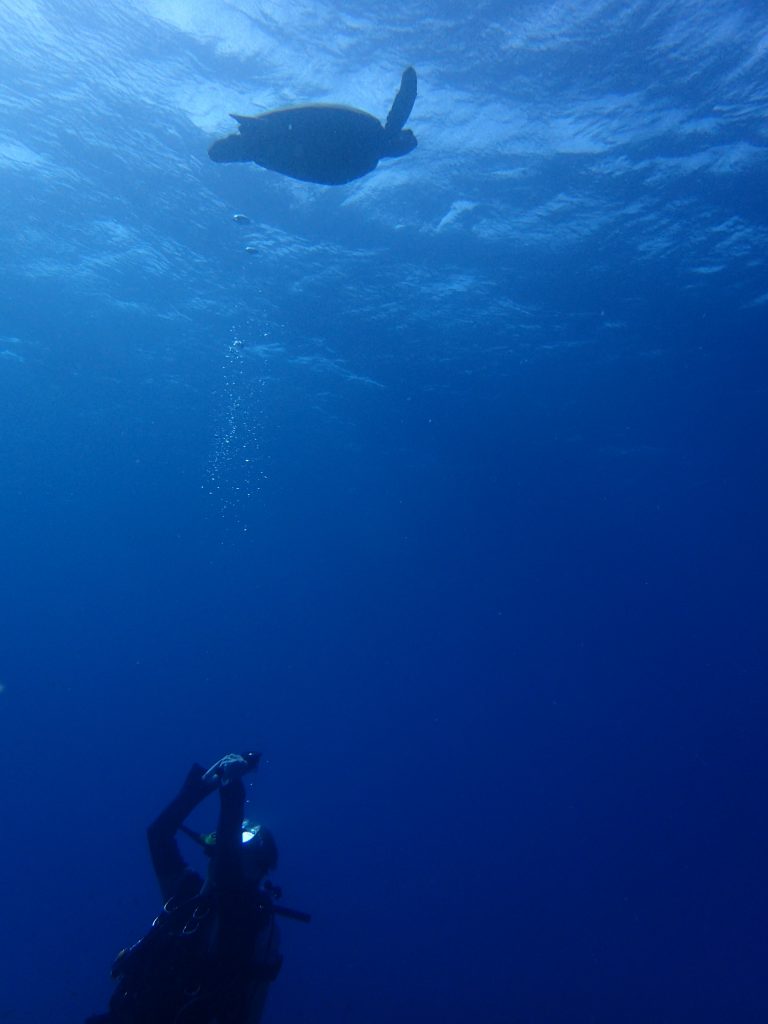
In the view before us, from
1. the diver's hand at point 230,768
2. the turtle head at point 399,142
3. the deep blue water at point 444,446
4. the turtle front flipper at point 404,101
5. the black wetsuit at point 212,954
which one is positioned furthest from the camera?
the deep blue water at point 444,446

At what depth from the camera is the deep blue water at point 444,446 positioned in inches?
480

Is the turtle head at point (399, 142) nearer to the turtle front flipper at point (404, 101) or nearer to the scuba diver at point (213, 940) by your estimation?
the turtle front flipper at point (404, 101)

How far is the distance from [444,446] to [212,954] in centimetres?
2797

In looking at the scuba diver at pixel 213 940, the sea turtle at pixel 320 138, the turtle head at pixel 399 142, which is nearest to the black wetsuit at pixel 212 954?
the scuba diver at pixel 213 940

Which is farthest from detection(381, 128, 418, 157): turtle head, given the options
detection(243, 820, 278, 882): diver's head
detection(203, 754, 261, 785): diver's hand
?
detection(243, 820, 278, 882): diver's head

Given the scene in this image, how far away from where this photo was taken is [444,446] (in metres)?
31.2

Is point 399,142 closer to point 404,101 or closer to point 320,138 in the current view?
point 404,101

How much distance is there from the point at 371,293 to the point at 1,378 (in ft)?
75.2

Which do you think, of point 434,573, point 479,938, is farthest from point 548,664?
point 479,938

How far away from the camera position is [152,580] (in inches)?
2803

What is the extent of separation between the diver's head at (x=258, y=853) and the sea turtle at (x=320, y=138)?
476 cm

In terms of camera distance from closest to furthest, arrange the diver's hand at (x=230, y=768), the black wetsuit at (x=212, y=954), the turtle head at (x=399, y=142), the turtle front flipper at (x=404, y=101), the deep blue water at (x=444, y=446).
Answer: the turtle front flipper at (x=404, y=101) → the black wetsuit at (x=212, y=954) → the turtle head at (x=399, y=142) → the diver's hand at (x=230, y=768) → the deep blue water at (x=444, y=446)

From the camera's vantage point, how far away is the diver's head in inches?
183

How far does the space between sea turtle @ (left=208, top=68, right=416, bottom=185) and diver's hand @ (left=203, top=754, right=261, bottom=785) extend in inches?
160
